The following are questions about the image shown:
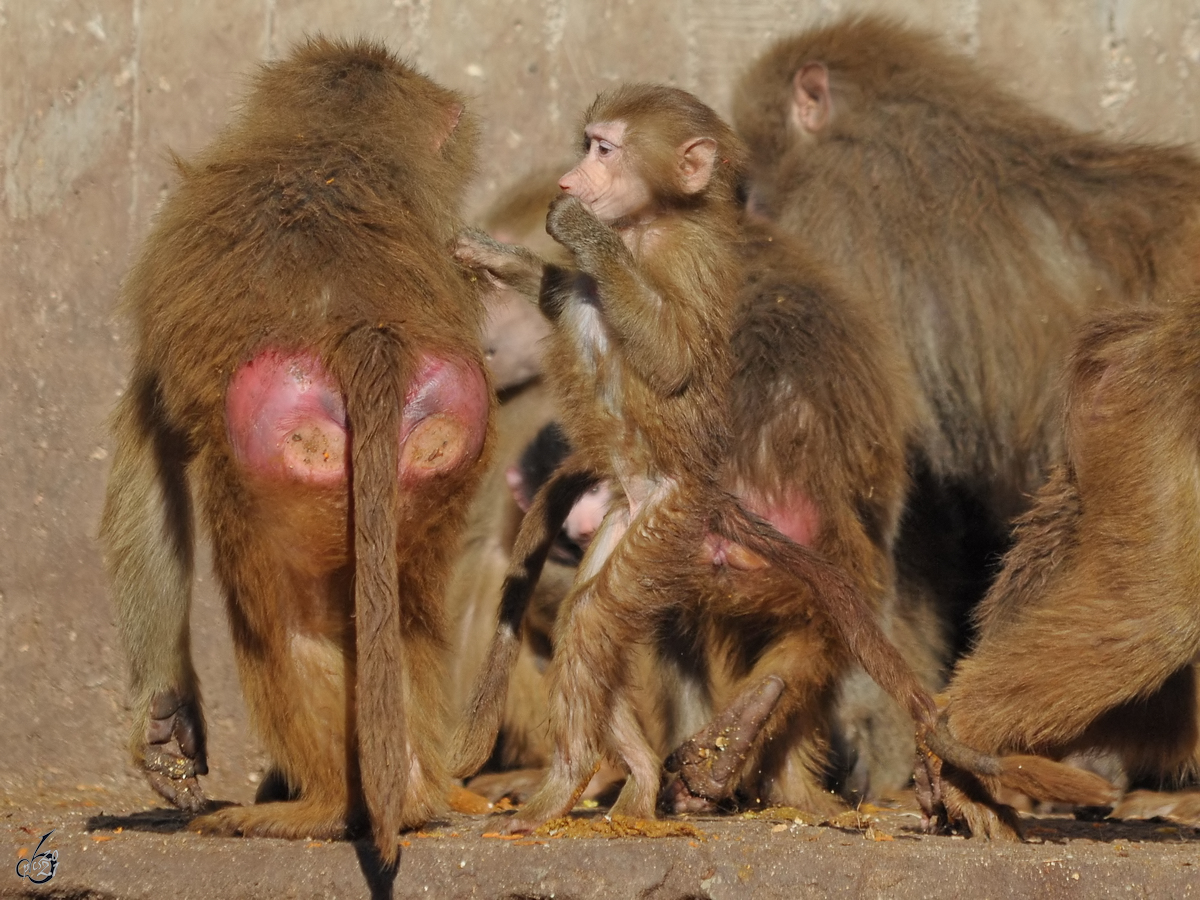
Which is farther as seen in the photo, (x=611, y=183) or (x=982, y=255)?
(x=982, y=255)

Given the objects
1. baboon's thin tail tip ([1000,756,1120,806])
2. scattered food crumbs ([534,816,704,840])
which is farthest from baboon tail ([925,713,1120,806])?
scattered food crumbs ([534,816,704,840])

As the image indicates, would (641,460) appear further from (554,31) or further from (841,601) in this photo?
(554,31)

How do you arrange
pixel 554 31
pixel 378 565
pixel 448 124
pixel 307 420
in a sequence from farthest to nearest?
pixel 554 31 → pixel 448 124 → pixel 307 420 → pixel 378 565

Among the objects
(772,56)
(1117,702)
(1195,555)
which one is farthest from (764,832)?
(772,56)

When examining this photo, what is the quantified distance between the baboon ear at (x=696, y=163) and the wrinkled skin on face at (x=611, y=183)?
88 mm

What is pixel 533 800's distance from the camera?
12.1 ft

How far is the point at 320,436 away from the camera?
3.45 meters

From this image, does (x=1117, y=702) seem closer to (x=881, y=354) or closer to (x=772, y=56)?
(x=881, y=354)

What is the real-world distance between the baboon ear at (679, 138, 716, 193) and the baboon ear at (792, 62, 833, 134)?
79.0 inches

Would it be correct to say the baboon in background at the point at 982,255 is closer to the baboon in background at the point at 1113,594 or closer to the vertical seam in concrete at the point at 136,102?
the baboon in background at the point at 1113,594

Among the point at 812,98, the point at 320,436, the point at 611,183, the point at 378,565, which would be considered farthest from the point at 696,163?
the point at 812,98

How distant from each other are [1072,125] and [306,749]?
12.4ft

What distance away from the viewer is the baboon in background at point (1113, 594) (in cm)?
367

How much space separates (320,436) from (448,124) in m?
1.02
